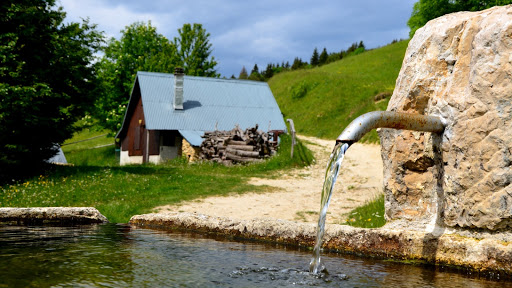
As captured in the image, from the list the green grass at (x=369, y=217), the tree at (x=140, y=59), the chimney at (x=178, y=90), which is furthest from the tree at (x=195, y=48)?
the green grass at (x=369, y=217)

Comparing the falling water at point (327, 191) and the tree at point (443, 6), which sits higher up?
the tree at point (443, 6)

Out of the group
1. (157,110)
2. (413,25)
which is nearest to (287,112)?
(413,25)

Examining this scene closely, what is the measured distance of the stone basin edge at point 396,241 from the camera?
441cm

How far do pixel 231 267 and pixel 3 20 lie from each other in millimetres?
16149

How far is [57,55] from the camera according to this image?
1845 centimetres

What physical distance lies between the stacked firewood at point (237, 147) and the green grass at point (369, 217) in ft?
40.2

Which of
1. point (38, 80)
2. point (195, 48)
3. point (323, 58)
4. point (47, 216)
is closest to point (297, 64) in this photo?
point (323, 58)

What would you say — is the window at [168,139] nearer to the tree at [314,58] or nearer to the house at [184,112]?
the house at [184,112]

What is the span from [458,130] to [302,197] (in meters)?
9.82

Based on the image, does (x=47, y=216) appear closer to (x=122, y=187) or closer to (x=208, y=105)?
(x=122, y=187)

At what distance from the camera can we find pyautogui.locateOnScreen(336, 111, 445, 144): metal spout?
166 inches

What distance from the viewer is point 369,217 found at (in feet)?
31.3

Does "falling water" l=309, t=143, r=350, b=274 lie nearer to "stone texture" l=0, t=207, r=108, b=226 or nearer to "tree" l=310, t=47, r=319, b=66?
"stone texture" l=0, t=207, r=108, b=226

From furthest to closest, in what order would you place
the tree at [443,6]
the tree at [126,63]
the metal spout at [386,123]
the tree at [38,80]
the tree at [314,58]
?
the tree at [314,58]
the tree at [126,63]
the tree at [443,6]
the tree at [38,80]
the metal spout at [386,123]
